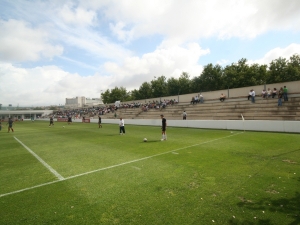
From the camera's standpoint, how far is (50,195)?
4.86 meters

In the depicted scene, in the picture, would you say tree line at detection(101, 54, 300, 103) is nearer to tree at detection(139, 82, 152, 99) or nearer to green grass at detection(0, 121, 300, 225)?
tree at detection(139, 82, 152, 99)

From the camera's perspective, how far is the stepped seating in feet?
61.4

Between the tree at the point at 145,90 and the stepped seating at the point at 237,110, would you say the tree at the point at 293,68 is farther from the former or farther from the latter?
the tree at the point at 145,90

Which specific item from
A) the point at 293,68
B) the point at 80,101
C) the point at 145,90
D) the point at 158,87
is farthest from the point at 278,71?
the point at 80,101

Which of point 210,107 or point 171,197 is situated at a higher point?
point 210,107

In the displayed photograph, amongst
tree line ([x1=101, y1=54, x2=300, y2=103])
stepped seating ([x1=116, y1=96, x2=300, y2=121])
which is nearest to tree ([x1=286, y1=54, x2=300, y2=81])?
tree line ([x1=101, y1=54, x2=300, y2=103])

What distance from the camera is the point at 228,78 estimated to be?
45969 millimetres

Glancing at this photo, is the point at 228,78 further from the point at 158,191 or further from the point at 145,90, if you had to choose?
the point at 158,191

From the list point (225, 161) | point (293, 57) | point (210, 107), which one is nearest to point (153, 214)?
point (225, 161)

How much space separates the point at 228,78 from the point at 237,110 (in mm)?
26230

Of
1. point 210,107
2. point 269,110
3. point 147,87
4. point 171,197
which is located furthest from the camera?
point 147,87

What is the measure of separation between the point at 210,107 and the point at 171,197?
24.3m

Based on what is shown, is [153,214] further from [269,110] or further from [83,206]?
[269,110]

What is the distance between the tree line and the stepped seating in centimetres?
2023
